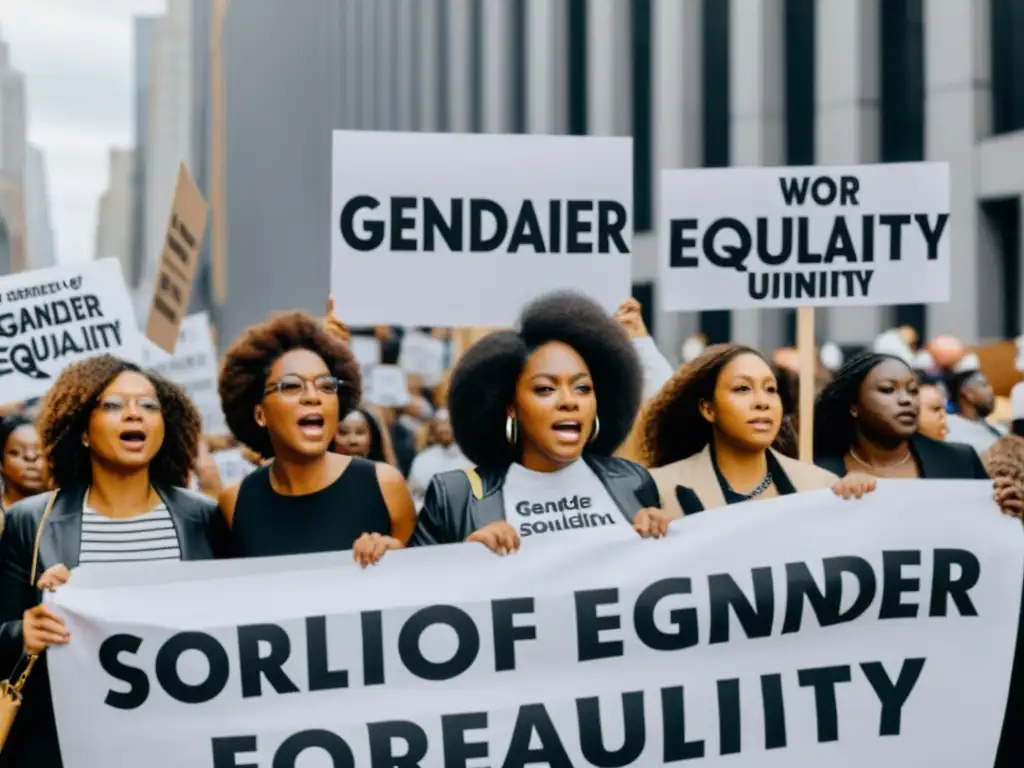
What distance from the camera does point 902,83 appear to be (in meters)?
21.8

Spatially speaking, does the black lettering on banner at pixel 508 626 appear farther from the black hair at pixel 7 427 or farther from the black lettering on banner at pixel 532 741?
the black hair at pixel 7 427

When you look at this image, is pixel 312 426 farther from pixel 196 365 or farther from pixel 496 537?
pixel 196 365

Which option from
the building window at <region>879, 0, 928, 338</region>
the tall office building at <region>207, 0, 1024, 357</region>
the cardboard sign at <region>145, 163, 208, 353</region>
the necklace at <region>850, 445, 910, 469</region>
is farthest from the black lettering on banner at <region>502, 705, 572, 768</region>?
the building window at <region>879, 0, 928, 338</region>

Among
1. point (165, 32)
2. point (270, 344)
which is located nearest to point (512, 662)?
point (270, 344)

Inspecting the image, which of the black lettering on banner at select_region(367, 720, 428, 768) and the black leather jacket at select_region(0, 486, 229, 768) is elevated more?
the black leather jacket at select_region(0, 486, 229, 768)

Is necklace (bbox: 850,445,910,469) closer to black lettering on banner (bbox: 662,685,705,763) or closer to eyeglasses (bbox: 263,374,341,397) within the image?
black lettering on banner (bbox: 662,685,705,763)

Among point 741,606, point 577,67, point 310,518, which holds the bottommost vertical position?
point 741,606

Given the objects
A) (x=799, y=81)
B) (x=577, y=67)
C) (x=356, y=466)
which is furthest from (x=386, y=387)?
(x=577, y=67)

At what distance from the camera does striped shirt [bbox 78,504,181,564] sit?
14.7 ft

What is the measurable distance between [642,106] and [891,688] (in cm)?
2400

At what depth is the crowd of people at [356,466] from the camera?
452 cm

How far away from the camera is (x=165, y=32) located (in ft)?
490

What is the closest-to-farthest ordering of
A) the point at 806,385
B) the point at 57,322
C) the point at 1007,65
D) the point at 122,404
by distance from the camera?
1. the point at 122,404
2. the point at 806,385
3. the point at 57,322
4. the point at 1007,65

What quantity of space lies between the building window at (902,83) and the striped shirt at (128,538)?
18.1 metres
